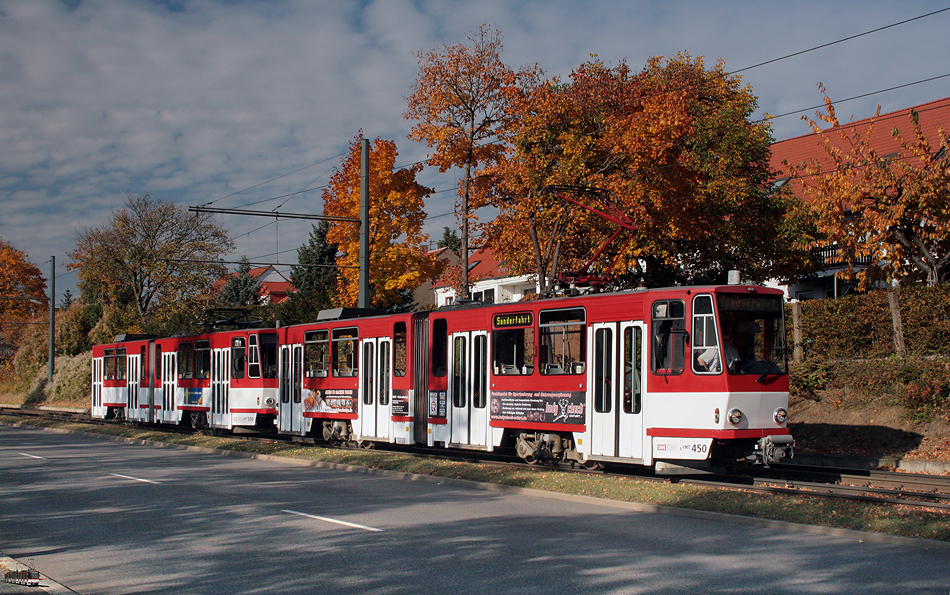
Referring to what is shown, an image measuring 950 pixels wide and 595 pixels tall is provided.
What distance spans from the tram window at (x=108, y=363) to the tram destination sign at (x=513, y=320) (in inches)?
1028

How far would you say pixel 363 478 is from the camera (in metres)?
15.4

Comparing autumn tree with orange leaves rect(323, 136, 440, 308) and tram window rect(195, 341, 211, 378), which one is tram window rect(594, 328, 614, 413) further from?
autumn tree with orange leaves rect(323, 136, 440, 308)

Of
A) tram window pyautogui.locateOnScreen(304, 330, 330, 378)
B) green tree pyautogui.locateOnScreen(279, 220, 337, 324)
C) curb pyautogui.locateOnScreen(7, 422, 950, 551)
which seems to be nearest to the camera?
curb pyautogui.locateOnScreen(7, 422, 950, 551)

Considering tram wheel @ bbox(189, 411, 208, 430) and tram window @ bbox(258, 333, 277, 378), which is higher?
tram window @ bbox(258, 333, 277, 378)

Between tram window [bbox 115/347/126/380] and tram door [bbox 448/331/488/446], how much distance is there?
→ 23.1m

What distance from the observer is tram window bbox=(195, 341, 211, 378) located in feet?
93.8

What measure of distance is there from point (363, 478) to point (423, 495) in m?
2.77

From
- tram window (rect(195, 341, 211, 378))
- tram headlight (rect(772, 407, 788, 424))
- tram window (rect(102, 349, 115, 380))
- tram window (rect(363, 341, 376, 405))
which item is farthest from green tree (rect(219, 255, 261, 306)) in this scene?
tram headlight (rect(772, 407, 788, 424))

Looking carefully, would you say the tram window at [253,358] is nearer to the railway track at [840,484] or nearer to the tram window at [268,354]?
the tram window at [268,354]

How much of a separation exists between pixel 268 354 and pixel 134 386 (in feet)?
39.8

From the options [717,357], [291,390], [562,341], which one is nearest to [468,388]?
[562,341]

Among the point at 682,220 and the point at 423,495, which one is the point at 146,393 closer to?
the point at 682,220

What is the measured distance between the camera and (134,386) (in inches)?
1371

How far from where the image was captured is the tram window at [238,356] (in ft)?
86.0
